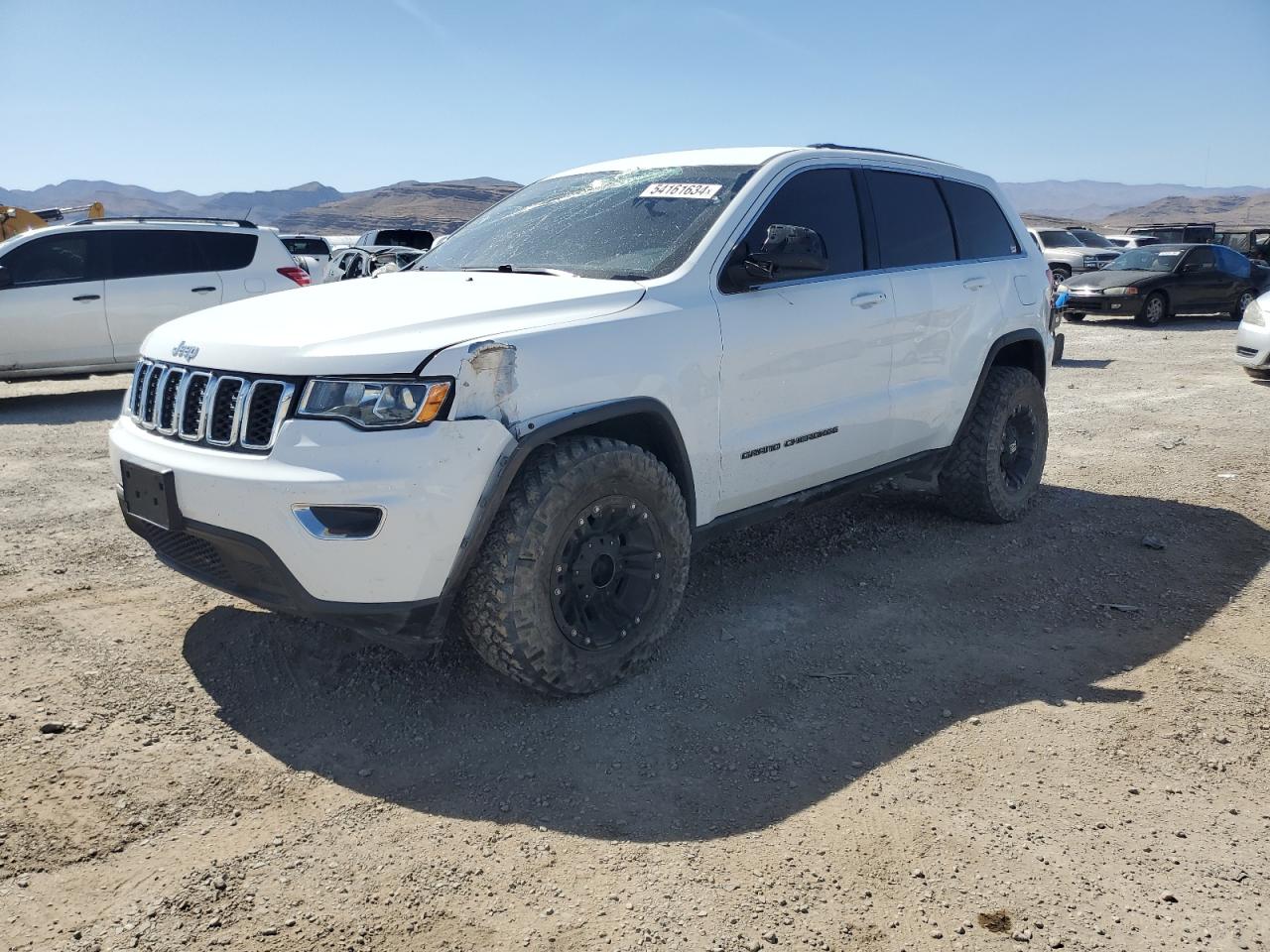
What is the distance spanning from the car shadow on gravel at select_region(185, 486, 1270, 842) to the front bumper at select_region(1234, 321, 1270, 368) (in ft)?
21.5

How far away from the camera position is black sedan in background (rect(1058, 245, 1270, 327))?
1794 cm

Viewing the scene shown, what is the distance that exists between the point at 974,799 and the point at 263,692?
2405mm

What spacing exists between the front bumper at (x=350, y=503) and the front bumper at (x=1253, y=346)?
1050cm

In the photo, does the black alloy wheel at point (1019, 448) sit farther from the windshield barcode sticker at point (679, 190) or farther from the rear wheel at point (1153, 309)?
the rear wheel at point (1153, 309)

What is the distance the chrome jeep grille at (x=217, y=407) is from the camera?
10.1 feet

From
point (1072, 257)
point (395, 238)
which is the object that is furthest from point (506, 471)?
point (1072, 257)

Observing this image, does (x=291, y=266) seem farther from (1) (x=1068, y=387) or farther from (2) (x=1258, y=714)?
(2) (x=1258, y=714)

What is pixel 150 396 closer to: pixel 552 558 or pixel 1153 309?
pixel 552 558

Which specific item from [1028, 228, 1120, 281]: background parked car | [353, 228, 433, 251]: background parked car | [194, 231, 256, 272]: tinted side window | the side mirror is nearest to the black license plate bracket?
the side mirror

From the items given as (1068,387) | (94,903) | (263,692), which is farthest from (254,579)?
(1068,387)

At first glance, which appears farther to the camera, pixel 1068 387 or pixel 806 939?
pixel 1068 387

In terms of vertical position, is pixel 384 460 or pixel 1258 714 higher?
pixel 384 460

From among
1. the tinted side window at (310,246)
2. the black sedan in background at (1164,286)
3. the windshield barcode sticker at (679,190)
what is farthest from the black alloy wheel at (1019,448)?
the tinted side window at (310,246)

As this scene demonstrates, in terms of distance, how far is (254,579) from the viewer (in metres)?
3.19
